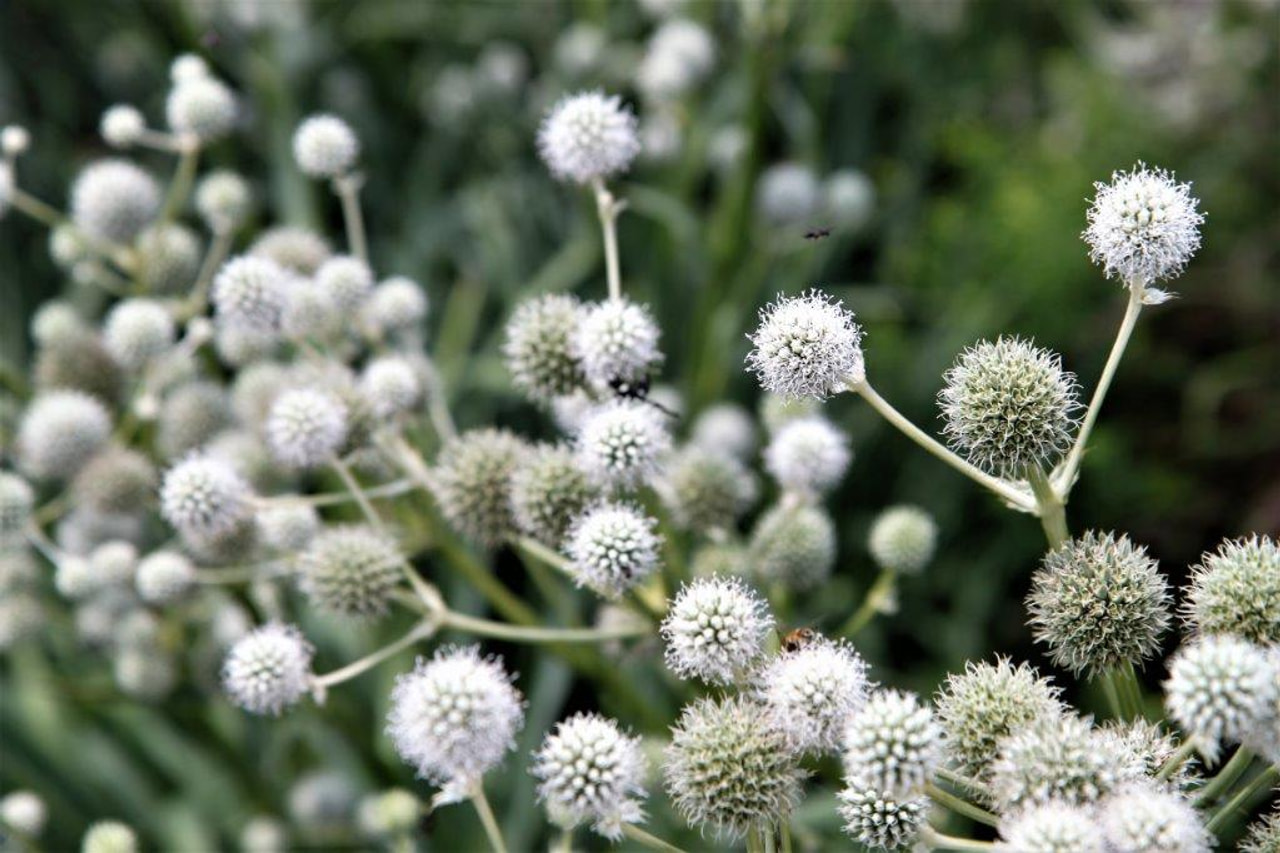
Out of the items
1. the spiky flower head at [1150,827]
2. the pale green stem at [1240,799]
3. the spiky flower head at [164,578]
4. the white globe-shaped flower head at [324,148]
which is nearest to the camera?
the spiky flower head at [1150,827]

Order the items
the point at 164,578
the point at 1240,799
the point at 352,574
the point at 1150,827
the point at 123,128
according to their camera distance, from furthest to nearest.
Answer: the point at 123,128 < the point at 164,578 < the point at 352,574 < the point at 1240,799 < the point at 1150,827

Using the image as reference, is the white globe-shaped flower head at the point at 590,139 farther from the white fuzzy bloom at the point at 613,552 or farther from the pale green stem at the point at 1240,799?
the pale green stem at the point at 1240,799

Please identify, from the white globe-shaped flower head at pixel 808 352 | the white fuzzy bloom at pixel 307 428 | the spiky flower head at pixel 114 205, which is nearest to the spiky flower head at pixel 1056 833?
the white globe-shaped flower head at pixel 808 352

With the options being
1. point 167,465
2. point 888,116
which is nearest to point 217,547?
point 167,465

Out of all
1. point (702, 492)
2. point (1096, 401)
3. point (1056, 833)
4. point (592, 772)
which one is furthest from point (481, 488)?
point (1056, 833)

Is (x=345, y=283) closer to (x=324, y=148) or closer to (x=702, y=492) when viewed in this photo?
(x=324, y=148)
